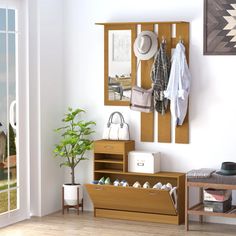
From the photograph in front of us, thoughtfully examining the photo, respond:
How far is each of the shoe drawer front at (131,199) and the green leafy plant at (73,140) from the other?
1.33 ft

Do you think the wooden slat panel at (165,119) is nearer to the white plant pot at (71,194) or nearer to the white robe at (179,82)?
the white robe at (179,82)

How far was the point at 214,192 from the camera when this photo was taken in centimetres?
678

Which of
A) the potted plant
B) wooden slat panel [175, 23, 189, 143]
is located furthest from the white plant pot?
wooden slat panel [175, 23, 189, 143]

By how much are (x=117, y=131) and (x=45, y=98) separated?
0.87 metres

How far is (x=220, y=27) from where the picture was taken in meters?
6.98

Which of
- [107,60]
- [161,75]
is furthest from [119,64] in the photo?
[161,75]

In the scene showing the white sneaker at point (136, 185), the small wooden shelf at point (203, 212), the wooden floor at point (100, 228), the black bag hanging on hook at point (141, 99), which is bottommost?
the wooden floor at point (100, 228)

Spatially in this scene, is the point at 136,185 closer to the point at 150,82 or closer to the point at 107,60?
the point at 150,82

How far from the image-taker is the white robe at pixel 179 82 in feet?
23.1

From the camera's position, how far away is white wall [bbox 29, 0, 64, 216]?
737 centimetres

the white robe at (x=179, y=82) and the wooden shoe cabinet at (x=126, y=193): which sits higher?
the white robe at (x=179, y=82)

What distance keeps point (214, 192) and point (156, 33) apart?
1.81m

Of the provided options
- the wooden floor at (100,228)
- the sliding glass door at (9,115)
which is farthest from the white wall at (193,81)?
the sliding glass door at (9,115)

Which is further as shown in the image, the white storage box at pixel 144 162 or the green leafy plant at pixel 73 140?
the green leafy plant at pixel 73 140
